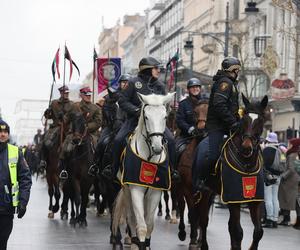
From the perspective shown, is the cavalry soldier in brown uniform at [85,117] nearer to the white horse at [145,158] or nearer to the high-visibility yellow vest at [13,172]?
the white horse at [145,158]

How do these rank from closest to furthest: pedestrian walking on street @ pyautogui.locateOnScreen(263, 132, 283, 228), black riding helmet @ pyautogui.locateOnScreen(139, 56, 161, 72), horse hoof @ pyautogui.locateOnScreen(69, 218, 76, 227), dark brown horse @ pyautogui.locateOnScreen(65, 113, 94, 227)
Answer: black riding helmet @ pyautogui.locateOnScreen(139, 56, 161, 72)
dark brown horse @ pyautogui.locateOnScreen(65, 113, 94, 227)
horse hoof @ pyautogui.locateOnScreen(69, 218, 76, 227)
pedestrian walking on street @ pyautogui.locateOnScreen(263, 132, 283, 228)

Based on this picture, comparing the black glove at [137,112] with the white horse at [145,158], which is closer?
the white horse at [145,158]

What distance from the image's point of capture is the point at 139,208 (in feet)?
45.1

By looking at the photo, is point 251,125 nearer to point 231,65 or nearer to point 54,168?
point 231,65

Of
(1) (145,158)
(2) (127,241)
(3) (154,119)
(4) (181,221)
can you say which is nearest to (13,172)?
(3) (154,119)

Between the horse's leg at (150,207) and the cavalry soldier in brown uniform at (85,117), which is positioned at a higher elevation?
the cavalry soldier in brown uniform at (85,117)

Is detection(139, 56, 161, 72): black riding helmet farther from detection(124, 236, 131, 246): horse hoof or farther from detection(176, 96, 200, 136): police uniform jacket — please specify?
detection(124, 236, 131, 246): horse hoof

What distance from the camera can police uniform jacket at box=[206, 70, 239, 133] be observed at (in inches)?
545

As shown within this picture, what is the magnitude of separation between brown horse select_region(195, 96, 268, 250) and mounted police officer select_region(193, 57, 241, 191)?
37 cm

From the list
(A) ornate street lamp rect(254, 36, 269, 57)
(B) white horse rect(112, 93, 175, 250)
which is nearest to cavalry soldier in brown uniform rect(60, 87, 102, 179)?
(B) white horse rect(112, 93, 175, 250)

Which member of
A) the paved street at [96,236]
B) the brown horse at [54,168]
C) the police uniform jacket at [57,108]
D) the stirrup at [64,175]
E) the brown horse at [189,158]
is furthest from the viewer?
the police uniform jacket at [57,108]

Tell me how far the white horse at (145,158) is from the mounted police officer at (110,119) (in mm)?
3624

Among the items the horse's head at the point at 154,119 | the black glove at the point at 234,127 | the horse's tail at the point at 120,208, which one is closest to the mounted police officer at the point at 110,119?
the horse's tail at the point at 120,208

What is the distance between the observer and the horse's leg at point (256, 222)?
43.7ft
